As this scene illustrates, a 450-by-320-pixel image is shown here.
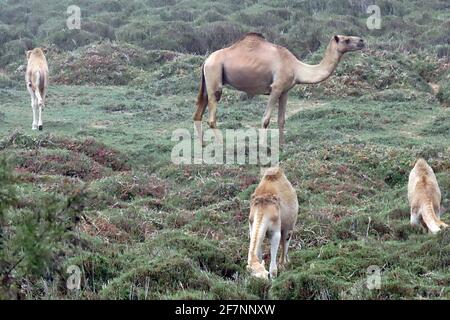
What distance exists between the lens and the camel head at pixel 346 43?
1458 cm

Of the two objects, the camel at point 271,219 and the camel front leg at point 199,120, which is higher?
the camel at point 271,219

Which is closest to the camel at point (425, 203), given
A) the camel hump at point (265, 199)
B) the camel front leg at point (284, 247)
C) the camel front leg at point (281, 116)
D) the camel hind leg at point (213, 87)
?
the camel front leg at point (284, 247)

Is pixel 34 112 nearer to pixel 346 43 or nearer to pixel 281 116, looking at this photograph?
pixel 281 116

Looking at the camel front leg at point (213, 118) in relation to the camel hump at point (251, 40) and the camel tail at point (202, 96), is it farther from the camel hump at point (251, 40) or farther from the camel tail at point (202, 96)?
the camel hump at point (251, 40)

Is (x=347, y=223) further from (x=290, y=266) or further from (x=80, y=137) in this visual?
(x=80, y=137)

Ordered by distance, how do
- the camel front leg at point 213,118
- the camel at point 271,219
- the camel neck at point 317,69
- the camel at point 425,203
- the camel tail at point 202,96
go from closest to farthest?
the camel at point 271,219, the camel at point 425,203, the camel front leg at point 213,118, the camel neck at point 317,69, the camel tail at point 202,96

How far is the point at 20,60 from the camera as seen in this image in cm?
2811

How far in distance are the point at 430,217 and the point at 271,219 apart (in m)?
2.19

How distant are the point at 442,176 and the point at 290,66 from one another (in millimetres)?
3714

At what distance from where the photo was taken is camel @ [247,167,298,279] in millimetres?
7570

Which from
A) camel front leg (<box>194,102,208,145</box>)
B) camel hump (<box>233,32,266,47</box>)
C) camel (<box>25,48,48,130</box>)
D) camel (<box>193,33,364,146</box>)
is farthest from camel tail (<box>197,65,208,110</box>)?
camel (<box>25,48,48,130</box>)

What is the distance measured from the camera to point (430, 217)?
934cm

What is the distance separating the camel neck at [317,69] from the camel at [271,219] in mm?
6153

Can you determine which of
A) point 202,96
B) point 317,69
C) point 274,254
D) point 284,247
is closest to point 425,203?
point 284,247
